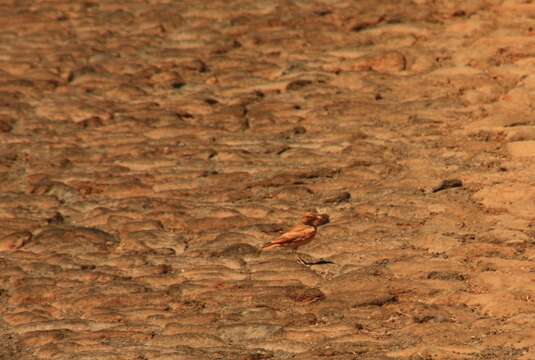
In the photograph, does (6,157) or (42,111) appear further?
(42,111)

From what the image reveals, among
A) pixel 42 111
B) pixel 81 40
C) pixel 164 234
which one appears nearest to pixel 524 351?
pixel 164 234

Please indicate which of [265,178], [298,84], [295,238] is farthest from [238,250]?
[298,84]

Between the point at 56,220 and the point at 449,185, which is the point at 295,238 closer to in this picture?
the point at 449,185

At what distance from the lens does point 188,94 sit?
1036cm

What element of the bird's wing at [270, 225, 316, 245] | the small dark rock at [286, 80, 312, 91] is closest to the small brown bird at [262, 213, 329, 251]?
A: the bird's wing at [270, 225, 316, 245]

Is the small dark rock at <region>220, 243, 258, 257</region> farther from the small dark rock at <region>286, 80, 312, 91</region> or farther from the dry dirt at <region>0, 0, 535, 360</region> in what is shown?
the small dark rock at <region>286, 80, 312, 91</region>

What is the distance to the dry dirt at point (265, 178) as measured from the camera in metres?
6.56

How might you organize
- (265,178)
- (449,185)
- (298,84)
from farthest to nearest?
(298,84) → (265,178) → (449,185)

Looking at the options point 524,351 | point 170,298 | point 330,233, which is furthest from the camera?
point 330,233

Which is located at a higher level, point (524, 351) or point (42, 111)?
point (524, 351)

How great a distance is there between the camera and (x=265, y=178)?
8617 mm

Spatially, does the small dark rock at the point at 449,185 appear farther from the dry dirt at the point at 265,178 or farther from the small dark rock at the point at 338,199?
the small dark rock at the point at 338,199

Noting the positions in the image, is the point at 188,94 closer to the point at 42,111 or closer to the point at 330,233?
the point at 42,111

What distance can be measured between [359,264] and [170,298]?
40.0 inches
